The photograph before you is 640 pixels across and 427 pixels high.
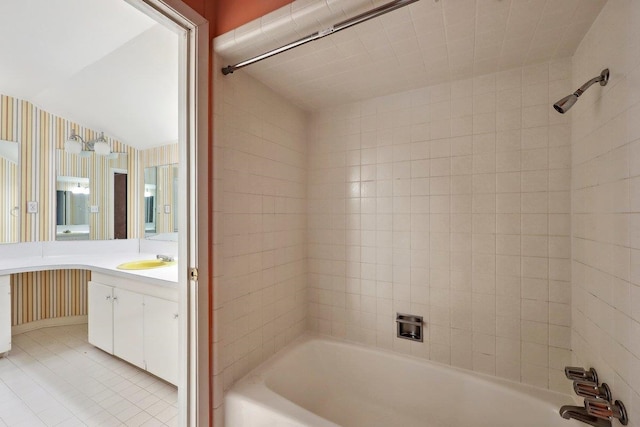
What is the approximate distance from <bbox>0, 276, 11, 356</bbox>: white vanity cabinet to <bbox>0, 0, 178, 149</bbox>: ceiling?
1.80 meters

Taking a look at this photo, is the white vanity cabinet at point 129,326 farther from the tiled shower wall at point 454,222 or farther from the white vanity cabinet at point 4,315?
the tiled shower wall at point 454,222

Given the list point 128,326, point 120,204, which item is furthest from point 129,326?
point 120,204

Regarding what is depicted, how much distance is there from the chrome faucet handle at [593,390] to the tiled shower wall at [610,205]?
0.10 ft

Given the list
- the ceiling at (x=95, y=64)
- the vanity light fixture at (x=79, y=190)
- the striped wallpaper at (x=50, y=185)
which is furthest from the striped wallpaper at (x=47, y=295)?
the ceiling at (x=95, y=64)

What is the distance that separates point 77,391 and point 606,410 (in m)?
3.01

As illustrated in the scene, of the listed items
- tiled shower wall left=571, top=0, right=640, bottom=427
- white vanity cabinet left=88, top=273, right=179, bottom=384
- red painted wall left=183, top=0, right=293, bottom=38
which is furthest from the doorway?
tiled shower wall left=571, top=0, right=640, bottom=427

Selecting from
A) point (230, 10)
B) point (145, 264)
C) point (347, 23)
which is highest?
point (230, 10)

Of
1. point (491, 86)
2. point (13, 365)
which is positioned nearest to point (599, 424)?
point (491, 86)

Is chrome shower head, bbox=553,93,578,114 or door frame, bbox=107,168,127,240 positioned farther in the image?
door frame, bbox=107,168,127,240

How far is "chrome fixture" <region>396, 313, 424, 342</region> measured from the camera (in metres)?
1.69

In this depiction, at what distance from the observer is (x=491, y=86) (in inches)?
59.7

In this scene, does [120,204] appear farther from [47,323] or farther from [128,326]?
[128,326]

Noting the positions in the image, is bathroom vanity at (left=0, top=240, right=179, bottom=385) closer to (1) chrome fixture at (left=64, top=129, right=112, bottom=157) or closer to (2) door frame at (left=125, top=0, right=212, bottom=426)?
(2) door frame at (left=125, top=0, right=212, bottom=426)

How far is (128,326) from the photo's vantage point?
2.19m
